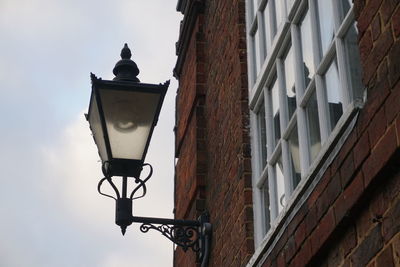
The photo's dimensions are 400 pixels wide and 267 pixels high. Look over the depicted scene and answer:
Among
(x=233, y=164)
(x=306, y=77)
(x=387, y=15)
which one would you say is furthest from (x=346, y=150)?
(x=233, y=164)

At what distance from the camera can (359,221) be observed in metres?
3.97

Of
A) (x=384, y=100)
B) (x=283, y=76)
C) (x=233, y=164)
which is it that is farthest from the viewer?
(x=233, y=164)

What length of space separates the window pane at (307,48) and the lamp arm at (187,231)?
1.81m

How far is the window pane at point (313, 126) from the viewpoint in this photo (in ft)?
16.0

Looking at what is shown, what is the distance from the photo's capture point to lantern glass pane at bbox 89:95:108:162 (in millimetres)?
6344

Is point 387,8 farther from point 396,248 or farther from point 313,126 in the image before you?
point 313,126

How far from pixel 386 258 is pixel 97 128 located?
316 centimetres

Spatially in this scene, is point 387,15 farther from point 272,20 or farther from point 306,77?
point 272,20

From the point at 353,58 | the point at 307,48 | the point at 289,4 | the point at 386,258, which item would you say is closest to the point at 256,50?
the point at 289,4

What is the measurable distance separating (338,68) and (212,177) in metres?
2.84

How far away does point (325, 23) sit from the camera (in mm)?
4879

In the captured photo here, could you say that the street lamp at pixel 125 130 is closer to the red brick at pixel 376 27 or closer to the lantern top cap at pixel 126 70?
the lantern top cap at pixel 126 70

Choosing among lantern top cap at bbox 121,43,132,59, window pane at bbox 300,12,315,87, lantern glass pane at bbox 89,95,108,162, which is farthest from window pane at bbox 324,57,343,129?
lantern top cap at bbox 121,43,132,59

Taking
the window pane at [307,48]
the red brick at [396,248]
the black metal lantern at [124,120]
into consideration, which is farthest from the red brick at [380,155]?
the black metal lantern at [124,120]
